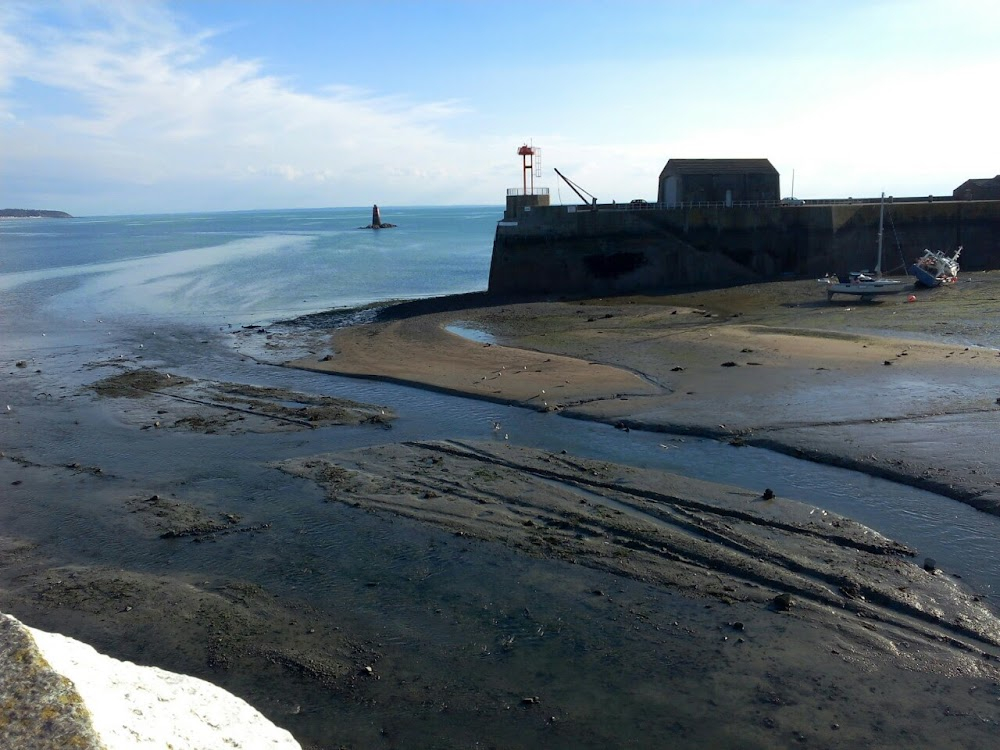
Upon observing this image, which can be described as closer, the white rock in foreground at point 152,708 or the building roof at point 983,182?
the white rock in foreground at point 152,708

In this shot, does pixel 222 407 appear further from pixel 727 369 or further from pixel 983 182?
pixel 983 182

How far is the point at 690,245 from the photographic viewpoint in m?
37.3

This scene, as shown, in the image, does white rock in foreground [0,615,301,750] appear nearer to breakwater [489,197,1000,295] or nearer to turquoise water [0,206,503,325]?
turquoise water [0,206,503,325]

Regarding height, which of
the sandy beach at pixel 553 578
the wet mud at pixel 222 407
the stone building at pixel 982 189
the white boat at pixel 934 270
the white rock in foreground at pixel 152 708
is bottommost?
the sandy beach at pixel 553 578

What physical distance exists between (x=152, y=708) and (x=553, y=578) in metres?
6.97

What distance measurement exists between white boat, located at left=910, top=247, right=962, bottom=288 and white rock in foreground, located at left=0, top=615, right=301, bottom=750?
36.0 m

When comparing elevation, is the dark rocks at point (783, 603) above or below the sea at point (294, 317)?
below

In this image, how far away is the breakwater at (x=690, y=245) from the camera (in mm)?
36750

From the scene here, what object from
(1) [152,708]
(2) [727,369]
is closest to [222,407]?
(2) [727,369]

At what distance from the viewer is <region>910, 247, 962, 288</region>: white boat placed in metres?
34.1

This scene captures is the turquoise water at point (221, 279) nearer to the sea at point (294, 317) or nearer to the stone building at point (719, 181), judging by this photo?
the sea at point (294, 317)

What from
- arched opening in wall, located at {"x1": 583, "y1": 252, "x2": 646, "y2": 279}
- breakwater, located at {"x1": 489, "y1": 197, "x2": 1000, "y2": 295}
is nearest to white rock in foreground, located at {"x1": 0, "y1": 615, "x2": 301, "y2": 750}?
breakwater, located at {"x1": 489, "y1": 197, "x2": 1000, "y2": 295}

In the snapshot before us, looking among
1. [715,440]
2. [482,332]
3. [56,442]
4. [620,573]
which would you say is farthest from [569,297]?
[620,573]

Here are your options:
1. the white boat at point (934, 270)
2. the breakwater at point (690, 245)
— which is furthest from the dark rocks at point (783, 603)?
the white boat at point (934, 270)
